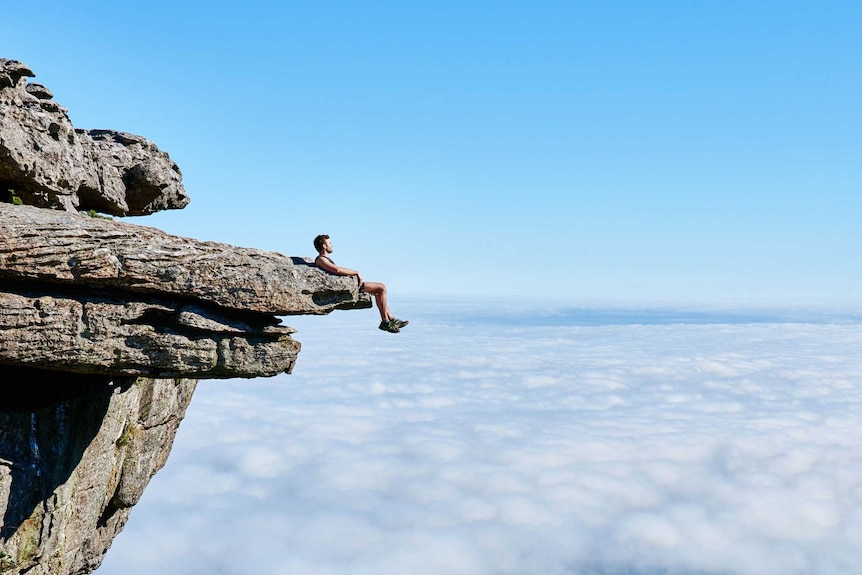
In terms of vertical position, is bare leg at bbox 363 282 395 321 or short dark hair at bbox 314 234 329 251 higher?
short dark hair at bbox 314 234 329 251

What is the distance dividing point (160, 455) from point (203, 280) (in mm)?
14993

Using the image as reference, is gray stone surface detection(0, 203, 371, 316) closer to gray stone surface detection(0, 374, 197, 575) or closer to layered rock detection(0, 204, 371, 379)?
layered rock detection(0, 204, 371, 379)

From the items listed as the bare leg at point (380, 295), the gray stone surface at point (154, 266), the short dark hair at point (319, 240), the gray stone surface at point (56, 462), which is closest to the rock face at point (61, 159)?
the gray stone surface at point (154, 266)

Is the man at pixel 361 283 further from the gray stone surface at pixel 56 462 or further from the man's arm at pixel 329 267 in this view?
the gray stone surface at pixel 56 462

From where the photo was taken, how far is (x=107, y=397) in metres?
19.7

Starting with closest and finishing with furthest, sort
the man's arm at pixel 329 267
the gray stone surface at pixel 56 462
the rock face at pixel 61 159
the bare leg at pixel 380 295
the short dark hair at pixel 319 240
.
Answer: the man's arm at pixel 329 267
the gray stone surface at pixel 56 462
the short dark hair at pixel 319 240
the bare leg at pixel 380 295
the rock face at pixel 61 159

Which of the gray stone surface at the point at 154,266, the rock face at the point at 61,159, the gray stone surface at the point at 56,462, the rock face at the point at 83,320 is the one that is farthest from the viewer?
the rock face at the point at 61,159

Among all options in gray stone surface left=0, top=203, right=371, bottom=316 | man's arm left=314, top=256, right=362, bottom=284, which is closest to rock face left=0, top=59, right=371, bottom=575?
gray stone surface left=0, top=203, right=371, bottom=316

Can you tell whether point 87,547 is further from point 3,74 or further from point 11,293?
point 3,74

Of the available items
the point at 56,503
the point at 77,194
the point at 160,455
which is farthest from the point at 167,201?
the point at 56,503

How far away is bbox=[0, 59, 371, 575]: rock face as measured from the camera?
15156 millimetres

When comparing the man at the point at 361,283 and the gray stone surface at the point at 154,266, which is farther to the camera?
the man at the point at 361,283

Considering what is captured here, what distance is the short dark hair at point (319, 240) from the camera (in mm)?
18219

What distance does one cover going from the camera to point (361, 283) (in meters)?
18.7
